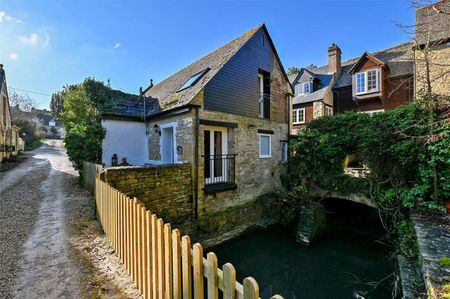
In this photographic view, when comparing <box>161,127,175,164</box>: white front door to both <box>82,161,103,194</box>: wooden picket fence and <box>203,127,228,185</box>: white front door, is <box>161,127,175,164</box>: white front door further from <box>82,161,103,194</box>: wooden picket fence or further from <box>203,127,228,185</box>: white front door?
<box>82,161,103,194</box>: wooden picket fence

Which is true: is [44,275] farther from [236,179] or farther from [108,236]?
[236,179]

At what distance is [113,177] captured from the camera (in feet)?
20.0

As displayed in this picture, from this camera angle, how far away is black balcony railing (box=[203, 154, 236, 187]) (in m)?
9.43

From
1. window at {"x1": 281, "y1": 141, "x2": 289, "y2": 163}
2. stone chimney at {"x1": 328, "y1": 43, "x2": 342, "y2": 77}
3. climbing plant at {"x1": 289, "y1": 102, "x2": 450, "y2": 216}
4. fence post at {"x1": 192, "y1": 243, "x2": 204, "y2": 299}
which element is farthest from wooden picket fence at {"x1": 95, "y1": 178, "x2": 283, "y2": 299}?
stone chimney at {"x1": 328, "y1": 43, "x2": 342, "y2": 77}

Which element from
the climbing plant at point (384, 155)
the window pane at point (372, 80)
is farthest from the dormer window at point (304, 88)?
the climbing plant at point (384, 155)

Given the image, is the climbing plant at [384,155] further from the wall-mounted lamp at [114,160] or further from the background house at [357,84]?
the wall-mounted lamp at [114,160]

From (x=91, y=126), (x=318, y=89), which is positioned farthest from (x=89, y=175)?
(x=318, y=89)

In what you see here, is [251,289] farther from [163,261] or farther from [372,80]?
[372,80]

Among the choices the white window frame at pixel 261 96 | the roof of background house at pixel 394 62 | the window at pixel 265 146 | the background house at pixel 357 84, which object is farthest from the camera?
the background house at pixel 357 84

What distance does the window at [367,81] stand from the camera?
17.1 metres

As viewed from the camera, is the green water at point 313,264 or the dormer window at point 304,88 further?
the dormer window at point 304,88

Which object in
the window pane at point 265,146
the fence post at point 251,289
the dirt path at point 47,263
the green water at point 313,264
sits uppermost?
the window pane at point 265,146

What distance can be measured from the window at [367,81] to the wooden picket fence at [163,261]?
19.9m

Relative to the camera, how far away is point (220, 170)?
979 centimetres
